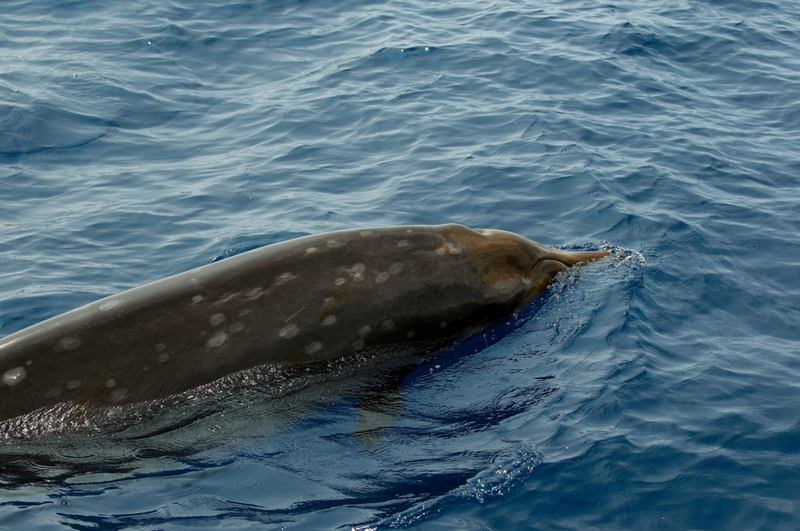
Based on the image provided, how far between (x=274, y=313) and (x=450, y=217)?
5.21 meters

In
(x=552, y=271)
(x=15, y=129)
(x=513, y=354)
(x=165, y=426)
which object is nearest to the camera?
(x=165, y=426)

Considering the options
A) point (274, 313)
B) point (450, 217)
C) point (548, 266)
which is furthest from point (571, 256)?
point (274, 313)

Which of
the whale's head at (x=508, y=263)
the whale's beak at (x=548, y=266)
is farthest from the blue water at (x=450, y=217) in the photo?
the whale's head at (x=508, y=263)

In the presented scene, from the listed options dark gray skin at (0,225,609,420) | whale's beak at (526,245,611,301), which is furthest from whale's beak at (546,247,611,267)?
dark gray skin at (0,225,609,420)

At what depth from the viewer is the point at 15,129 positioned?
14680 millimetres

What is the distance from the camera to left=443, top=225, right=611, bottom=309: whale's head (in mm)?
8836

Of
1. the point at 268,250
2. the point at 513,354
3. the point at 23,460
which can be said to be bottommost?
the point at 513,354

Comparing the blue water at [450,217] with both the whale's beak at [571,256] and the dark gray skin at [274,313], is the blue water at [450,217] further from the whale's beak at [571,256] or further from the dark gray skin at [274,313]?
the dark gray skin at [274,313]

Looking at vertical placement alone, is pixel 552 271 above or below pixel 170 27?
below

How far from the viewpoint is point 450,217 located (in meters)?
12.2

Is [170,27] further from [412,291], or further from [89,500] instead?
[89,500]

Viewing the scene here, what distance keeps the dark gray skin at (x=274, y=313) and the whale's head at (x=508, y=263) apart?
0.6 inches

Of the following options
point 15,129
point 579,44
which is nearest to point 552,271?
point 15,129

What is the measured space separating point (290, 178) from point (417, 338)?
6.07m
